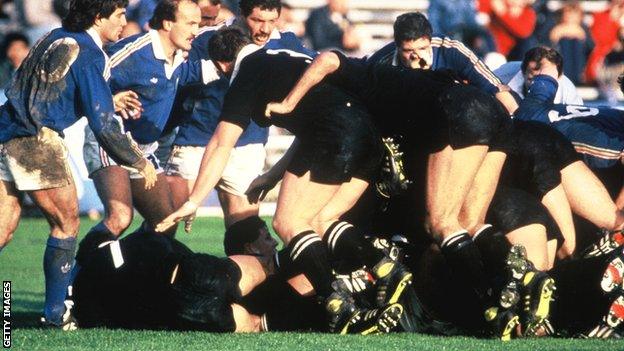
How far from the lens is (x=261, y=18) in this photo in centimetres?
1079

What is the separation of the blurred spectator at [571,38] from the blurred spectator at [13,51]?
6568 mm

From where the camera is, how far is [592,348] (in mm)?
7352

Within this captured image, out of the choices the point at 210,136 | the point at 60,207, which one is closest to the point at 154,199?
the point at 210,136

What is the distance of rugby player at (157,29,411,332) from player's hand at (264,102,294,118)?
6 cm

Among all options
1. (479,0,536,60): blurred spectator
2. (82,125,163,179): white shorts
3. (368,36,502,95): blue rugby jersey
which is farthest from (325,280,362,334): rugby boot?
(479,0,536,60): blurred spectator

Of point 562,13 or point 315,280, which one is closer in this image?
point 315,280

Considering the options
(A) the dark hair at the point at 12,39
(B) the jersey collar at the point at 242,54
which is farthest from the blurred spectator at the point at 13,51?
(B) the jersey collar at the point at 242,54

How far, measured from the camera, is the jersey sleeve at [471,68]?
1017 cm

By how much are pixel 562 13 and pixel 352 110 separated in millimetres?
11203

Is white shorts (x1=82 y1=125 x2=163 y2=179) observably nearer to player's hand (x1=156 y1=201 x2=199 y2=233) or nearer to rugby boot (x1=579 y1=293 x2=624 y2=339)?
player's hand (x1=156 y1=201 x2=199 y2=233)

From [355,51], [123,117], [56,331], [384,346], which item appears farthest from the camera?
[355,51]

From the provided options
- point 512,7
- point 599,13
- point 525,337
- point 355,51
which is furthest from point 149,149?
point 599,13

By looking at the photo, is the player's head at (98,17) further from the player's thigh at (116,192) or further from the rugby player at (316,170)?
the player's thigh at (116,192)

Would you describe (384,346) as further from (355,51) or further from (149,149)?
(355,51)
